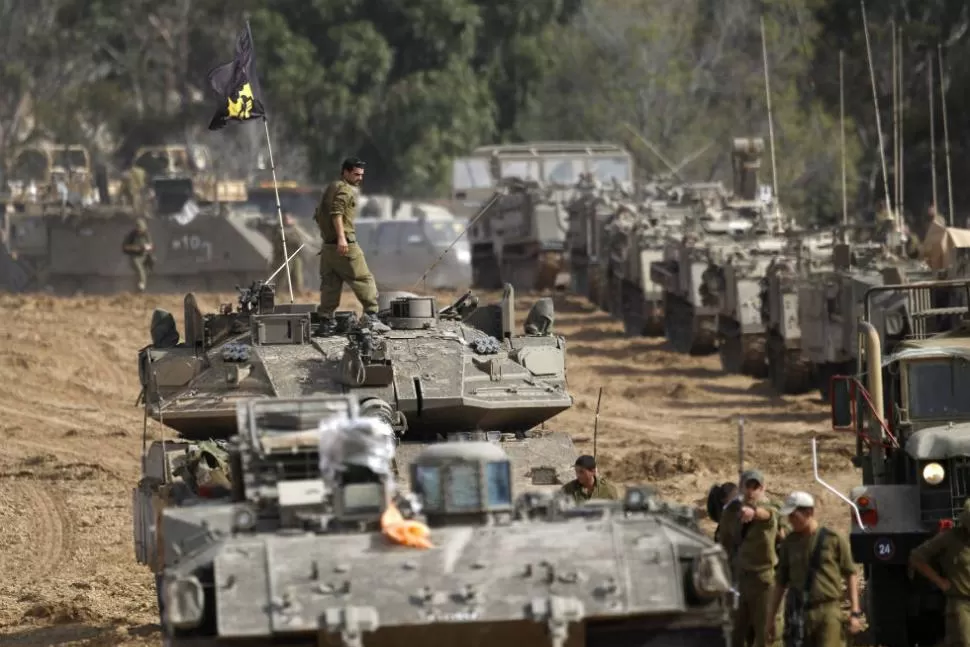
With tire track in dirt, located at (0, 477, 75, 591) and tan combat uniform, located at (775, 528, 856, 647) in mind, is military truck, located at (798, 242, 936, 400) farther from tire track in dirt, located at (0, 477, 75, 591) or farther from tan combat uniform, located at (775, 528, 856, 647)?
tan combat uniform, located at (775, 528, 856, 647)

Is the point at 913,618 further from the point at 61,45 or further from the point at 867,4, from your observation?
the point at 61,45

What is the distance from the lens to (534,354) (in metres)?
14.2

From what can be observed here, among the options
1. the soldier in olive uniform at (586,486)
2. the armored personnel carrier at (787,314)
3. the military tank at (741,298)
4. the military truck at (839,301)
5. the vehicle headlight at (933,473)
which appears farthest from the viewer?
the military tank at (741,298)

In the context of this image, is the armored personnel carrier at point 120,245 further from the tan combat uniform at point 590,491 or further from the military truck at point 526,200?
the tan combat uniform at point 590,491

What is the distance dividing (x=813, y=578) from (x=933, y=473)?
5.06 feet

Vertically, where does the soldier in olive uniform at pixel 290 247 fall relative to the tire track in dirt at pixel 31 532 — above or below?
above

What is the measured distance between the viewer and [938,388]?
41.0 feet

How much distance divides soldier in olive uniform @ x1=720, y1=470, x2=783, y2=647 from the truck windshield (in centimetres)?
144

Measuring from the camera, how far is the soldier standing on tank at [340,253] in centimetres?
1504

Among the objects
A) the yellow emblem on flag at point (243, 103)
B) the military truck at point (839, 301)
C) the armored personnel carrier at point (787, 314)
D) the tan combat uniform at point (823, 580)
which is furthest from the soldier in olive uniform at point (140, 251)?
the tan combat uniform at point (823, 580)

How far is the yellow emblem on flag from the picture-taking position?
17234 mm

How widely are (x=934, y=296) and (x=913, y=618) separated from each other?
7.68 meters

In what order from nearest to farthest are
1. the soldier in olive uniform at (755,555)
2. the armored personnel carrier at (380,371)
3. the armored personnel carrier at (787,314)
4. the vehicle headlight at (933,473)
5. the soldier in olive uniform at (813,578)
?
the soldier in olive uniform at (813,578), the soldier in olive uniform at (755,555), the vehicle headlight at (933,473), the armored personnel carrier at (380,371), the armored personnel carrier at (787,314)

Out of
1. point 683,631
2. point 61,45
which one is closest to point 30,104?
point 61,45
